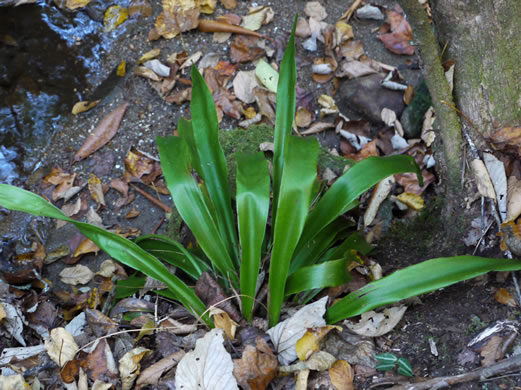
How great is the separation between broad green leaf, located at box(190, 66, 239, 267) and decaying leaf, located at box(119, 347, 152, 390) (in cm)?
50

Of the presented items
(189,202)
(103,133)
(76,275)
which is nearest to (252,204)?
(189,202)

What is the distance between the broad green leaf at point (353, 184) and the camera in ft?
5.77

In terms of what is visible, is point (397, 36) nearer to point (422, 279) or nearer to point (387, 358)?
point (422, 279)

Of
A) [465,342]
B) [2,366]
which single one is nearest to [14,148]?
[2,366]

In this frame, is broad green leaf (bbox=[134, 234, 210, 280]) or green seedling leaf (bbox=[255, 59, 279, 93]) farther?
green seedling leaf (bbox=[255, 59, 279, 93])

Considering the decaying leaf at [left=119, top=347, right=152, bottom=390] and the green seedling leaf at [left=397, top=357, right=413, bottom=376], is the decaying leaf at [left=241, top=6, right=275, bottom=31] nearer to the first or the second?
the decaying leaf at [left=119, top=347, right=152, bottom=390]

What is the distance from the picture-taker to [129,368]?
1664 mm

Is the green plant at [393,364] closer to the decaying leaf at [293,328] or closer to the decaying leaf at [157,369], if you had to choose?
the decaying leaf at [293,328]

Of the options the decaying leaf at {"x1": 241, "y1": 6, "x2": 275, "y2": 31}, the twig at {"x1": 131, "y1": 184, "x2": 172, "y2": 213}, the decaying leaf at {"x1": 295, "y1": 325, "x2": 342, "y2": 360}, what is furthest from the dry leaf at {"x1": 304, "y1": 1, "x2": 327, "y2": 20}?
the decaying leaf at {"x1": 295, "y1": 325, "x2": 342, "y2": 360}

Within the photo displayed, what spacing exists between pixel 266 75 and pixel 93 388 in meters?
1.90

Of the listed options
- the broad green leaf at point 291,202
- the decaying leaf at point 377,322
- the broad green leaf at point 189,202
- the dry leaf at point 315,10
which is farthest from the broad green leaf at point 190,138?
the dry leaf at point 315,10

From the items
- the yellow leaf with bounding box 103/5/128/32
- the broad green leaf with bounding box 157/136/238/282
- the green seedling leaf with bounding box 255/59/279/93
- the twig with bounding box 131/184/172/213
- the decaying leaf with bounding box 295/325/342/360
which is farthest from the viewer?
the yellow leaf with bounding box 103/5/128/32

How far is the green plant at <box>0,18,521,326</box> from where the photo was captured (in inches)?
62.1

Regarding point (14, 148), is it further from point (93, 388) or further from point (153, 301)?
point (93, 388)
